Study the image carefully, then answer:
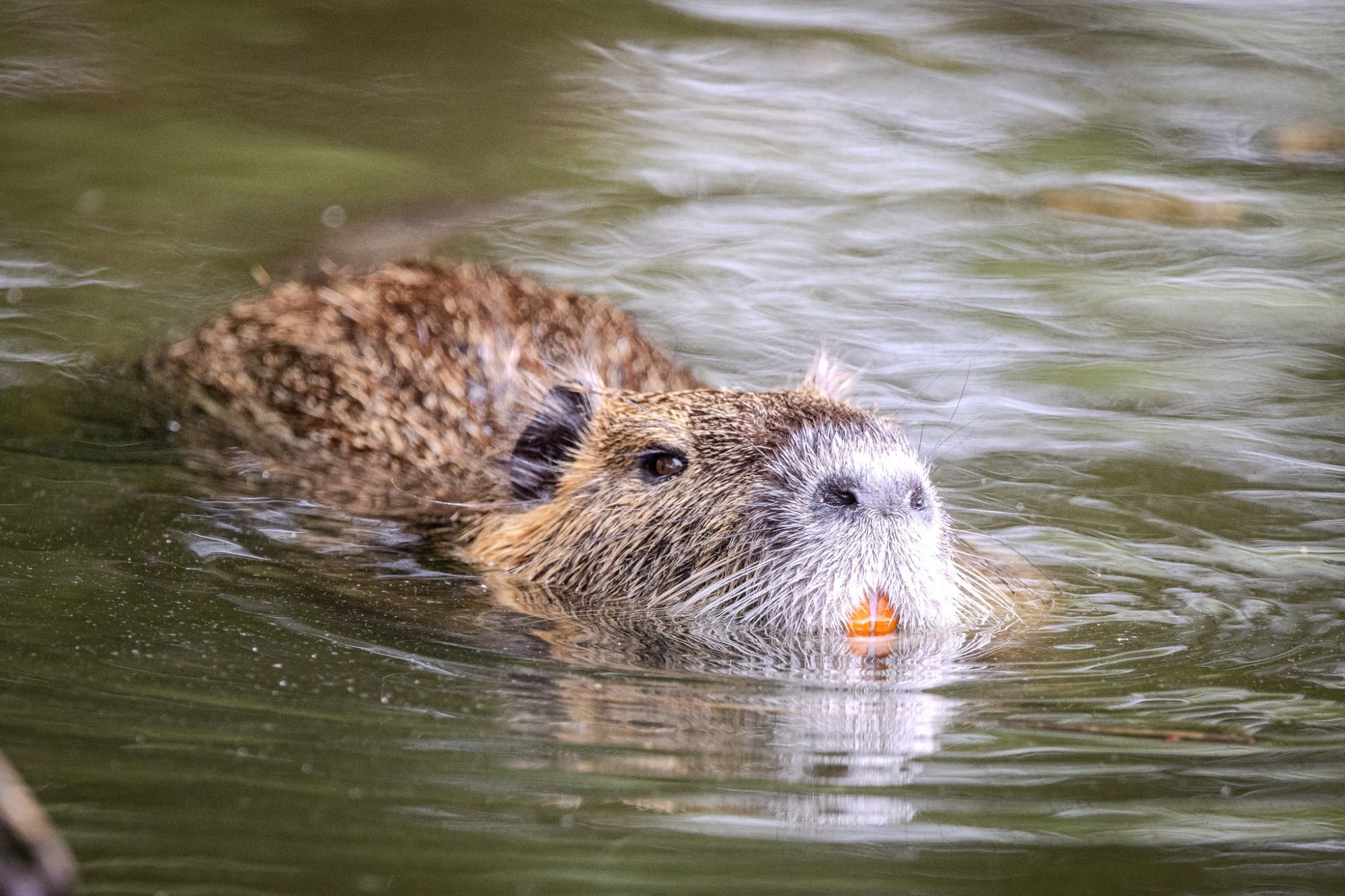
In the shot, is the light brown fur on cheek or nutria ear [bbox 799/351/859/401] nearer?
the light brown fur on cheek

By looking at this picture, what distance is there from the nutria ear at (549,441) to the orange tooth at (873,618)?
3.61 ft

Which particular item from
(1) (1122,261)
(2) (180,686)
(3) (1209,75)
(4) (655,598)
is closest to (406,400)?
(4) (655,598)

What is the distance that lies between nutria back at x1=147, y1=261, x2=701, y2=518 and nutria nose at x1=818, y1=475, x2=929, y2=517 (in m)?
1.23

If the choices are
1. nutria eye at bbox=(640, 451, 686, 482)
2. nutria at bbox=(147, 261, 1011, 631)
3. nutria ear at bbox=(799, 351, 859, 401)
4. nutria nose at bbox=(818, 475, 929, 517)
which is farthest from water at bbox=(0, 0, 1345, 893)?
nutria ear at bbox=(799, 351, 859, 401)

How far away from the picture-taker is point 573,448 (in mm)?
4527

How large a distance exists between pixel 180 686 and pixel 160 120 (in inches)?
240

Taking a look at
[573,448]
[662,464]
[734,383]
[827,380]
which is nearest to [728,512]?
[662,464]

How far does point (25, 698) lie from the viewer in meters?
3.10

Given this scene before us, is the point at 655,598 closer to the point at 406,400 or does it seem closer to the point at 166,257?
the point at 406,400

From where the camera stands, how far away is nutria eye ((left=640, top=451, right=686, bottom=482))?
161 inches

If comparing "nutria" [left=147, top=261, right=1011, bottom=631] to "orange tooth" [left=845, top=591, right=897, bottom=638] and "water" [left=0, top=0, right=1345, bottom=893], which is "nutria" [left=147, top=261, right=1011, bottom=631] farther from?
"water" [left=0, top=0, right=1345, bottom=893]

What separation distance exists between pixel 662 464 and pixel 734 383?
234cm

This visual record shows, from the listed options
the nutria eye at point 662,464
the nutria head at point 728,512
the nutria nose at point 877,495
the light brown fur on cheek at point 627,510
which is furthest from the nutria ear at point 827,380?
the nutria nose at point 877,495

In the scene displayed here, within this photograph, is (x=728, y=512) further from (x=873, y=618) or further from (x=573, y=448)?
(x=573, y=448)
